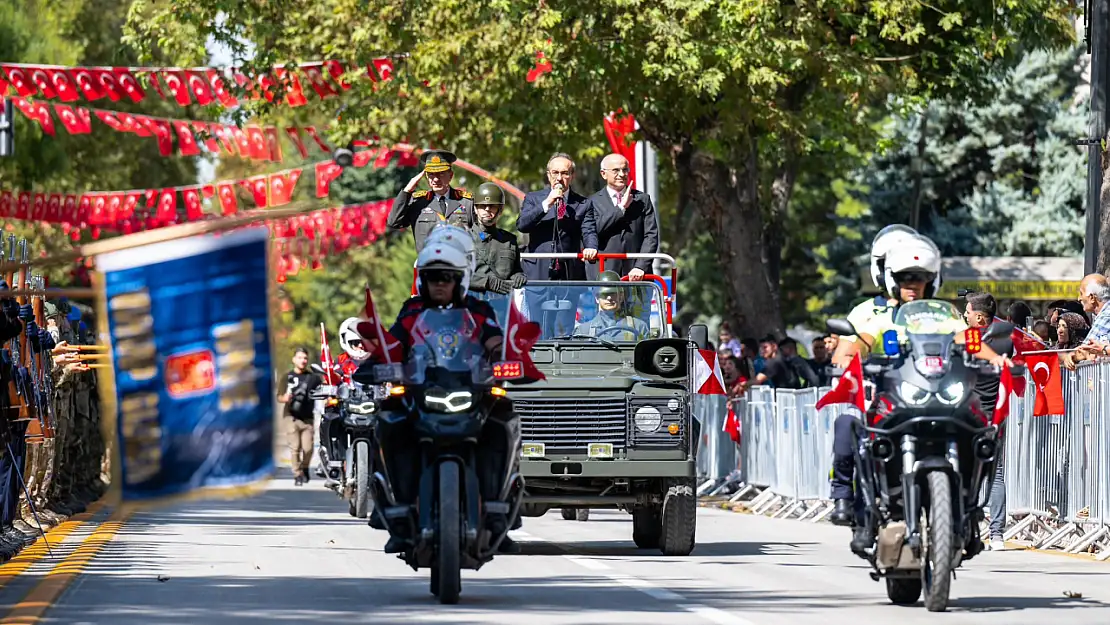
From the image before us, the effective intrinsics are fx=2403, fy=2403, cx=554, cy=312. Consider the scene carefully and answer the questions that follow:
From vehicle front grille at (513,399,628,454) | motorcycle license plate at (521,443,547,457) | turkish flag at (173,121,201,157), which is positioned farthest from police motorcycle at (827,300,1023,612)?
turkish flag at (173,121,201,157)

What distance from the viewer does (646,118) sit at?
1329 inches

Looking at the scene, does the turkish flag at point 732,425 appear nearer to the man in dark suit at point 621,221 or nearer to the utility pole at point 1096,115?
the utility pole at point 1096,115

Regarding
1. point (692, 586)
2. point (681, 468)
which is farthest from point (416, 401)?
point (681, 468)

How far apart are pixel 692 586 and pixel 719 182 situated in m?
20.7

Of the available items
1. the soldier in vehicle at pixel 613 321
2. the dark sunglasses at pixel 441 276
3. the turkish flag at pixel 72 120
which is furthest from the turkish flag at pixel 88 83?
the dark sunglasses at pixel 441 276

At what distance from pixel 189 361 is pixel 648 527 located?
9209 mm

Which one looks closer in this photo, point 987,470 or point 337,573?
point 987,470

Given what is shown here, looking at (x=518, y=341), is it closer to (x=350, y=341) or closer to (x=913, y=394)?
(x=913, y=394)

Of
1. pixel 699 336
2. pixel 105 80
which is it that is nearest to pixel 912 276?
pixel 699 336

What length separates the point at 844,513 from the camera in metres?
13.0

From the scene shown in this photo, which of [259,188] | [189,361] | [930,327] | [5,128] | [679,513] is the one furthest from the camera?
[259,188]

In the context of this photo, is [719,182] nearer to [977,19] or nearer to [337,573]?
[977,19]

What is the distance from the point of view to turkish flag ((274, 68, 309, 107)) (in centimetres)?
3641

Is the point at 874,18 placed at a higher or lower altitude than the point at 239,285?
higher
